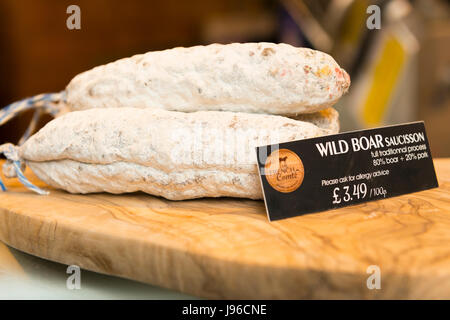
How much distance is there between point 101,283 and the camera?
0.92 metres

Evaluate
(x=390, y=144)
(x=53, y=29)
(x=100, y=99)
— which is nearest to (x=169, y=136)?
(x=100, y=99)

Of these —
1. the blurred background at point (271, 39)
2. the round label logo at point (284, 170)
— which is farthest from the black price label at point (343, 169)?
the blurred background at point (271, 39)

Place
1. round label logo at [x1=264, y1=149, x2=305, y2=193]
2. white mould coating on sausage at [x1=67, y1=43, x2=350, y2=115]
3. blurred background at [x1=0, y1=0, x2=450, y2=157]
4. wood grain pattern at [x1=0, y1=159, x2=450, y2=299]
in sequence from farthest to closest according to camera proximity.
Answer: blurred background at [x1=0, y1=0, x2=450, y2=157] → white mould coating on sausage at [x1=67, y1=43, x2=350, y2=115] → round label logo at [x1=264, y1=149, x2=305, y2=193] → wood grain pattern at [x1=0, y1=159, x2=450, y2=299]

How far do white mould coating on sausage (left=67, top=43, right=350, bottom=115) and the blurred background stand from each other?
1.76 m

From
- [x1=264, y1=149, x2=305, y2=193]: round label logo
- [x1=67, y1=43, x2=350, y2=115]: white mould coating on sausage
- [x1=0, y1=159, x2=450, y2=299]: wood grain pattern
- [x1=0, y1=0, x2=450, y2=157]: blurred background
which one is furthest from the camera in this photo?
[x1=0, y1=0, x2=450, y2=157]: blurred background

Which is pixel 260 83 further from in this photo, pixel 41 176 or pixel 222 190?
pixel 41 176

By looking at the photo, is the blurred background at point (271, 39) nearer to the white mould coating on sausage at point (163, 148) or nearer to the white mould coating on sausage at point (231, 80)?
the white mould coating on sausage at point (231, 80)

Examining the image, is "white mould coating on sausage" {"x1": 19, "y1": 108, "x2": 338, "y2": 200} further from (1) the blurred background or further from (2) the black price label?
(1) the blurred background

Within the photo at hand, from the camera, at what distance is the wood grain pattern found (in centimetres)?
68

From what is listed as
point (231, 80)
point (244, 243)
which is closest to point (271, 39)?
point (231, 80)

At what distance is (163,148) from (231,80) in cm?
21

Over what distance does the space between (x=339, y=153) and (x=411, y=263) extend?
1.21 feet

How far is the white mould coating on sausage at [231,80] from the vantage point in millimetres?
1061

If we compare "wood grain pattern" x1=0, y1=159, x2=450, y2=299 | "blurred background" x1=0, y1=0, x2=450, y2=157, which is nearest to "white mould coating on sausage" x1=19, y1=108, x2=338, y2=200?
"wood grain pattern" x1=0, y1=159, x2=450, y2=299
